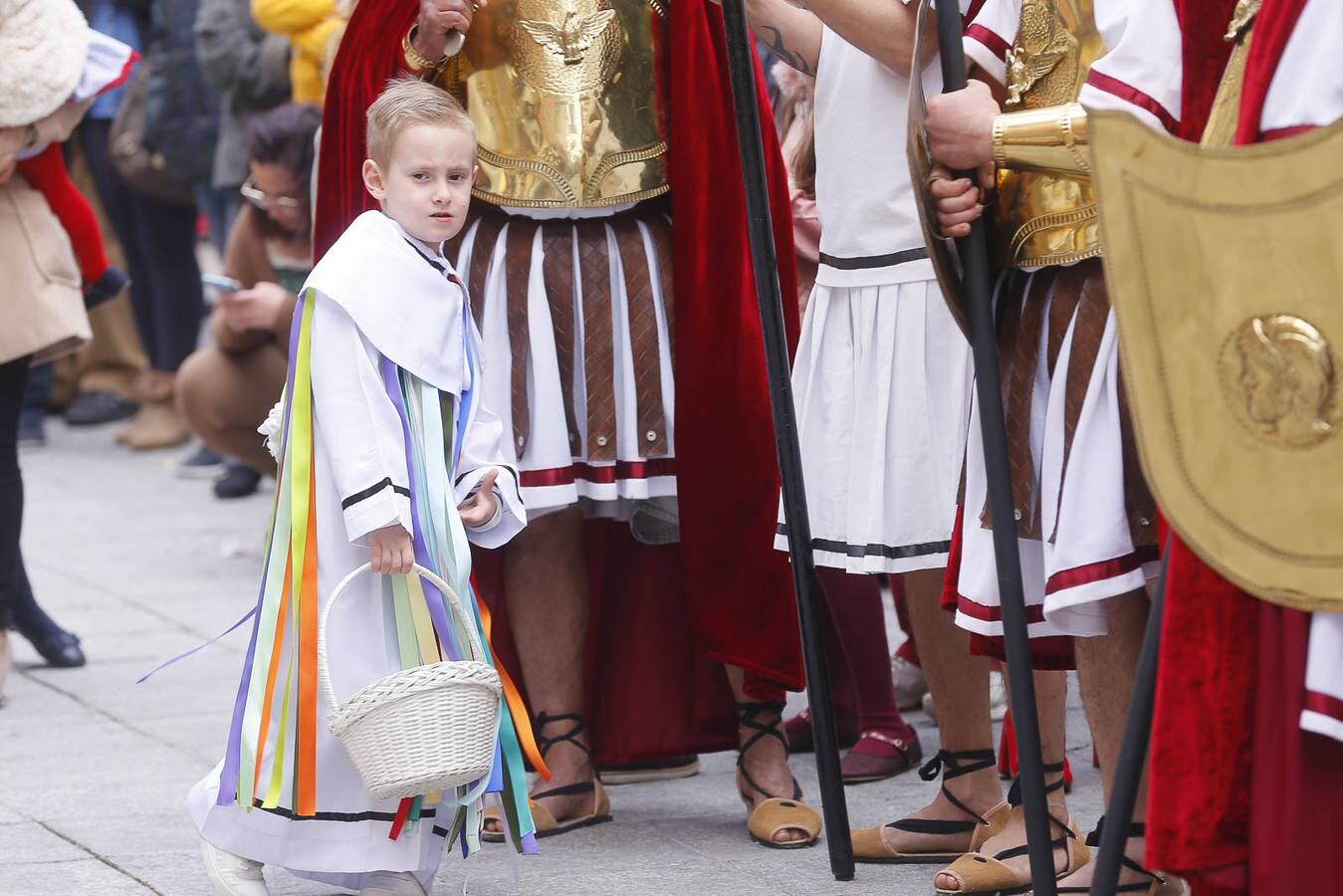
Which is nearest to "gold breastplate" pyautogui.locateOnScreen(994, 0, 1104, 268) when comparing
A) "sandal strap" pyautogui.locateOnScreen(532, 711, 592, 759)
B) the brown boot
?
"sandal strap" pyautogui.locateOnScreen(532, 711, 592, 759)

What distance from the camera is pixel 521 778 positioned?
3156 millimetres

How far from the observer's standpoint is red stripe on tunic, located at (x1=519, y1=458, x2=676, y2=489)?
3588mm

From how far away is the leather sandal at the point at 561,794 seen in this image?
3.69 m

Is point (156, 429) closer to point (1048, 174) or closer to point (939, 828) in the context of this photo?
point (939, 828)

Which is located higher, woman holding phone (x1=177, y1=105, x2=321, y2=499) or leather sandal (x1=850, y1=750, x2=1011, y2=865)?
woman holding phone (x1=177, y1=105, x2=321, y2=499)

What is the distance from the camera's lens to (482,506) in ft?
10.5

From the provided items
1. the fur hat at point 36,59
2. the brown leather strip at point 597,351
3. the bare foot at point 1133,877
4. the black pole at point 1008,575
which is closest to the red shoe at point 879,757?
the brown leather strip at point 597,351

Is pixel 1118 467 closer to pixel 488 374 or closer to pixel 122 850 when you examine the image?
pixel 488 374

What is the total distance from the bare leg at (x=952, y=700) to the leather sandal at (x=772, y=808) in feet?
0.57

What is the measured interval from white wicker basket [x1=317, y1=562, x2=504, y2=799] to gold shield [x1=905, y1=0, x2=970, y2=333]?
2.91ft

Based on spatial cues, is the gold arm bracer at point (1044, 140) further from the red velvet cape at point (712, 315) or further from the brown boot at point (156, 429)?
the brown boot at point (156, 429)

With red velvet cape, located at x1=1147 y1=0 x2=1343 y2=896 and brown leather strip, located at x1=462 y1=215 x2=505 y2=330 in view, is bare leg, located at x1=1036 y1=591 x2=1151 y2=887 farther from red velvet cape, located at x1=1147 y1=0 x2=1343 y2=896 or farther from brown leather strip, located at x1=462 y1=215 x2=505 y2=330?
brown leather strip, located at x1=462 y1=215 x2=505 y2=330

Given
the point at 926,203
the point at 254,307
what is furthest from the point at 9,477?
the point at 926,203

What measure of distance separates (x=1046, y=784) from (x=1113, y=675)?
43 cm
